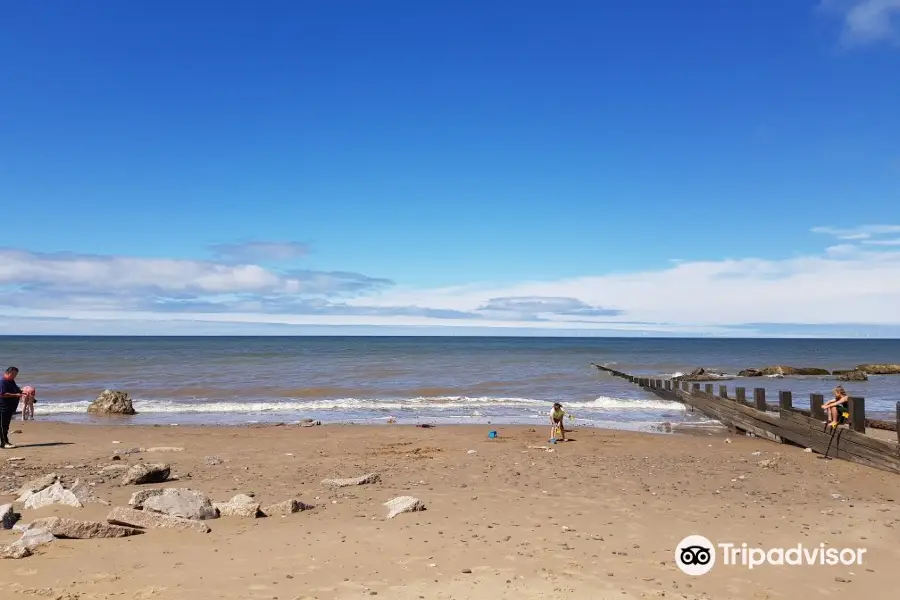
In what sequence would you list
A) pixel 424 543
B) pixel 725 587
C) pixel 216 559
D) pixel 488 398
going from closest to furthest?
1. pixel 725 587
2. pixel 216 559
3. pixel 424 543
4. pixel 488 398

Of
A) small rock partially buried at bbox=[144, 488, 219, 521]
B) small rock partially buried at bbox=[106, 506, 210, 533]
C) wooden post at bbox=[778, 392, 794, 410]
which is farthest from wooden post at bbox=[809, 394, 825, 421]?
small rock partially buried at bbox=[106, 506, 210, 533]

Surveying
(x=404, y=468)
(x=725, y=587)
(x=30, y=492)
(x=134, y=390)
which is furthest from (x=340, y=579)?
(x=134, y=390)

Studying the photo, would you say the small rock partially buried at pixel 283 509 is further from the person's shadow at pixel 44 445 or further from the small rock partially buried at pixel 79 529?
the person's shadow at pixel 44 445

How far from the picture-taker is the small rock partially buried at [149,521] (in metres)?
7.53

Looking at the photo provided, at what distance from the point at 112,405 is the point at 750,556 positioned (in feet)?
78.7

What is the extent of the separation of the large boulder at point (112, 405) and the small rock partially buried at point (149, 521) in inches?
745

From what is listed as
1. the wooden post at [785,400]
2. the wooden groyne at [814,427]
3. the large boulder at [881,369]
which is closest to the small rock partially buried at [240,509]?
the wooden groyne at [814,427]

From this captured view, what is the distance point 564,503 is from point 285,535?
4153mm

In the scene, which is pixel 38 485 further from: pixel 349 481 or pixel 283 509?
pixel 349 481

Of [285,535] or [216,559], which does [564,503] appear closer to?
[285,535]

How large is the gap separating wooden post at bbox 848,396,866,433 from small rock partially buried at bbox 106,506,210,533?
13.3 meters

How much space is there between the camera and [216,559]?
665 centimetres

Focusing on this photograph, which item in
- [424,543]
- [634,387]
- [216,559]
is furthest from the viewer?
[634,387]

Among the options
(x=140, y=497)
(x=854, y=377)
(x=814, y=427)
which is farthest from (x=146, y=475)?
(x=854, y=377)
